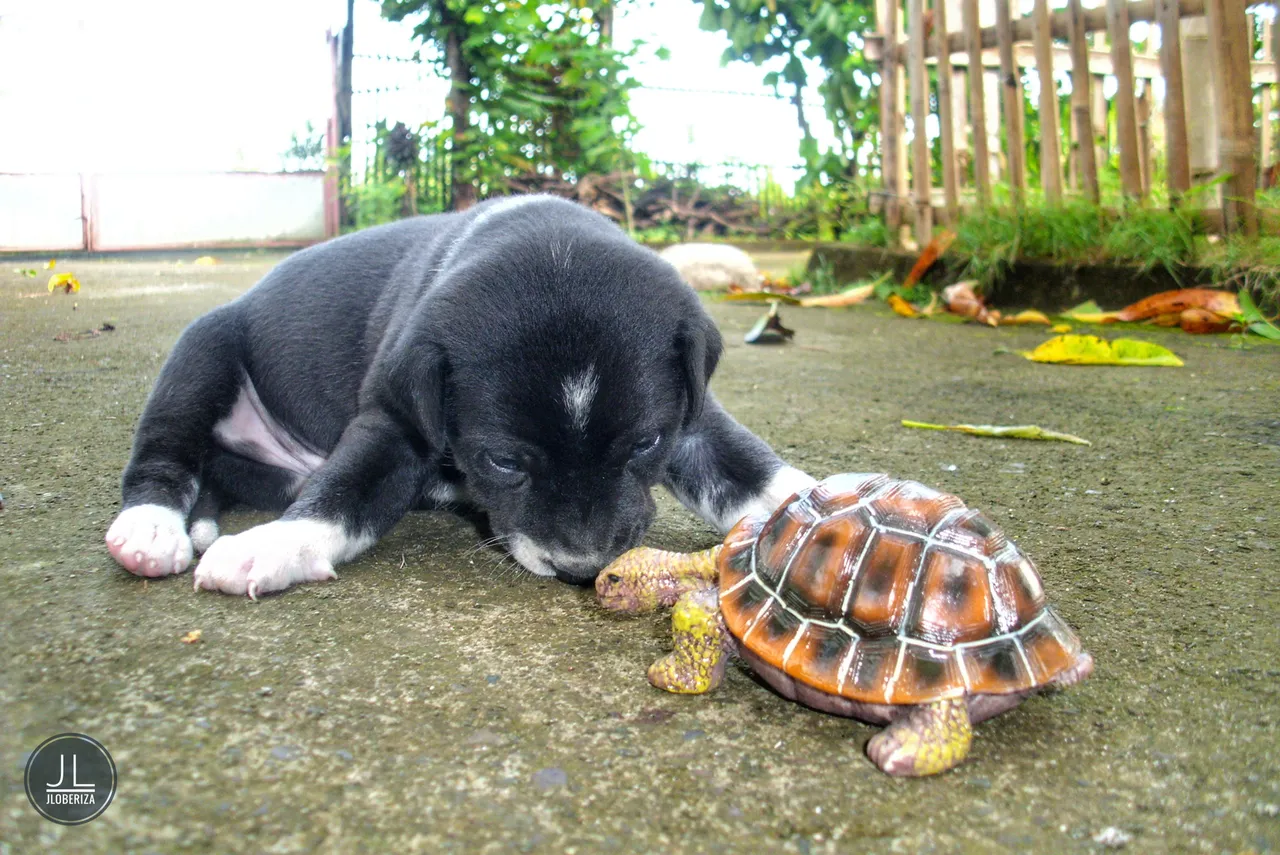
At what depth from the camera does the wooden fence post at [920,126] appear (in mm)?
8328

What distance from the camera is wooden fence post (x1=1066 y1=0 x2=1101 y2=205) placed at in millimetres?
6918

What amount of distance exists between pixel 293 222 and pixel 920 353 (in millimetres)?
10981

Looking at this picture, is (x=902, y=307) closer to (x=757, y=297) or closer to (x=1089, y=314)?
(x=1089, y=314)

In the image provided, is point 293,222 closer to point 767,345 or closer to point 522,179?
point 522,179

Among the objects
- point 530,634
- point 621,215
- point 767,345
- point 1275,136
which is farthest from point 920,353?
point 621,215

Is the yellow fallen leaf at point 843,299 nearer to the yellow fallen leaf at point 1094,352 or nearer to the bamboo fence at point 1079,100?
the bamboo fence at point 1079,100

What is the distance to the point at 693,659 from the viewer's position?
1.93m

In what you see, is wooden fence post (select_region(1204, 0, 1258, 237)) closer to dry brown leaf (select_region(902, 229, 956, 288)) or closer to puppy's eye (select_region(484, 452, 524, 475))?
dry brown leaf (select_region(902, 229, 956, 288))

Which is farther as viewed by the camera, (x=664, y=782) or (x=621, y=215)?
(x=621, y=215)

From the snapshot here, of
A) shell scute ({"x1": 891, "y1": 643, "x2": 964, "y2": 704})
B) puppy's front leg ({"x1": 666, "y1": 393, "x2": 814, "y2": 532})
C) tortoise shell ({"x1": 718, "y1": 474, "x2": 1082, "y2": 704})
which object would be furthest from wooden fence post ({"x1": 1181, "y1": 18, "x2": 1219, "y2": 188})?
shell scute ({"x1": 891, "y1": 643, "x2": 964, "y2": 704})

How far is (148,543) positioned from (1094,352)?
449 cm

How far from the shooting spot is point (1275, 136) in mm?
9289

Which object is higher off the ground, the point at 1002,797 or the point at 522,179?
the point at 522,179

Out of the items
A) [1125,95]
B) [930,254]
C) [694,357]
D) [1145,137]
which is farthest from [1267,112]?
[694,357]
